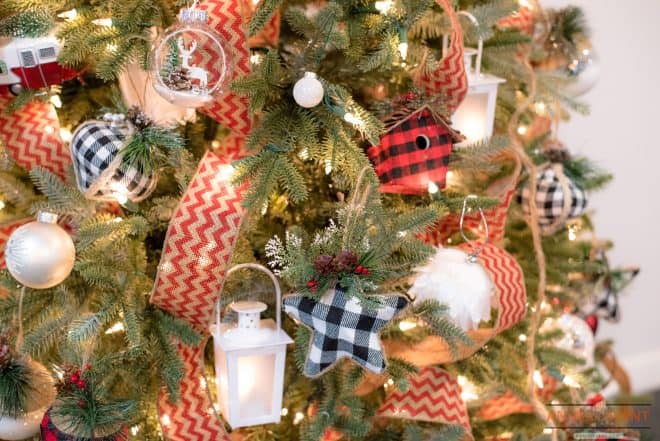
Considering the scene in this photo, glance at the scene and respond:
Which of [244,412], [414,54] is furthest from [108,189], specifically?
[414,54]

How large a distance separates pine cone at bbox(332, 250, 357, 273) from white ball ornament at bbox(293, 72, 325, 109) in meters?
0.21

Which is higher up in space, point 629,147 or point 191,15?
point 191,15

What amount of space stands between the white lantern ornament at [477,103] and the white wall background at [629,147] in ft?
3.33

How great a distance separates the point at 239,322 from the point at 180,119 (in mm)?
311

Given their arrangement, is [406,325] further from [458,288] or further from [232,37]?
[232,37]

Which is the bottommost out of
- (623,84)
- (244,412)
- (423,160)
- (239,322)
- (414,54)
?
(623,84)

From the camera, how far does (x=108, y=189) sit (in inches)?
36.3

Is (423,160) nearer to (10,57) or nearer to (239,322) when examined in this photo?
(239,322)

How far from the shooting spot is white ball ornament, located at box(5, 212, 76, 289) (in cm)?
90

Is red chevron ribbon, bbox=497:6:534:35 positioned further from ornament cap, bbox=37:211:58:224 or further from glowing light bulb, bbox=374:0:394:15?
ornament cap, bbox=37:211:58:224

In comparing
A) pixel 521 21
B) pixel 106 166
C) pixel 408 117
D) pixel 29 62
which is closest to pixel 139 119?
pixel 106 166

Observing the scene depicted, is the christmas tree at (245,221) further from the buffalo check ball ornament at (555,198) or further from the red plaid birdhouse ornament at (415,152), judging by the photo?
the buffalo check ball ornament at (555,198)

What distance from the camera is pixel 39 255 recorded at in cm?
90

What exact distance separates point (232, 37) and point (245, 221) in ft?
0.82
